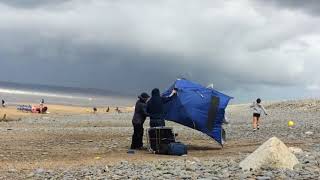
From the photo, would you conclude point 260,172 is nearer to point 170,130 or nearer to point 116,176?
point 116,176

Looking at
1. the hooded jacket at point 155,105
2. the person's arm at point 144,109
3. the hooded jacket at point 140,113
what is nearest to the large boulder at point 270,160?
the hooded jacket at point 155,105

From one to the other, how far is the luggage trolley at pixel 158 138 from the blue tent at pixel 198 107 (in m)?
1.59

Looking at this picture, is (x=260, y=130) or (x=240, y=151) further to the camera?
(x=260, y=130)

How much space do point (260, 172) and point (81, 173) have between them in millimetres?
4699

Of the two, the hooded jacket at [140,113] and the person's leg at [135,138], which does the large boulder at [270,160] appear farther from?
the person's leg at [135,138]

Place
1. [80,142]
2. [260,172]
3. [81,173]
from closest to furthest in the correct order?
[260,172], [81,173], [80,142]

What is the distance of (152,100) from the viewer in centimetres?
2078

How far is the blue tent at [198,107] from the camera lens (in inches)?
870

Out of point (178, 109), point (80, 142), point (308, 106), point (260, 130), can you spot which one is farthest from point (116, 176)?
point (308, 106)

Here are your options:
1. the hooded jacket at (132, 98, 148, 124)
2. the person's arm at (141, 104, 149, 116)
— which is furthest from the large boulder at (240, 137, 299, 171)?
the hooded jacket at (132, 98, 148, 124)

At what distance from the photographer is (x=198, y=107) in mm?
22172

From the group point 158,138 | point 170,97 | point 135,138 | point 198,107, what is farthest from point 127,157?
point 198,107

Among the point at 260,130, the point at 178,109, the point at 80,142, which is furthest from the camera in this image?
the point at 260,130

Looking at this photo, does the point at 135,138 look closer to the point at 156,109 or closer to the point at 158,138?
the point at 158,138
